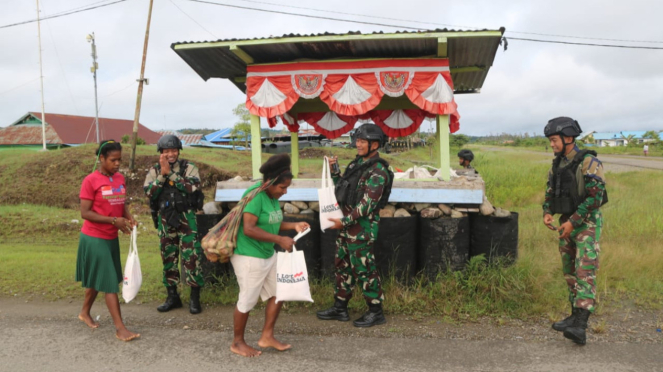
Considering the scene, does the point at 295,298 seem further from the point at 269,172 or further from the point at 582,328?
the point at 582,328

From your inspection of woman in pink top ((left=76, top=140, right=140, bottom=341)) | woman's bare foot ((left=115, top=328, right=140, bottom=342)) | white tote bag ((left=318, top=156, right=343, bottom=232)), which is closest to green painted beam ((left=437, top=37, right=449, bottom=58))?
white tote bag ((left=318, top=156, right=343, bottom=232))

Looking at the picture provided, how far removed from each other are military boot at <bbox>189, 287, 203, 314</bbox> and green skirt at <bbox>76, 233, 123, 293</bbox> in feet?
2.71

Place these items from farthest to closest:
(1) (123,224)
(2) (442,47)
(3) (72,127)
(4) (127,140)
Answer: (3) (72,127)
(4) (127,140)
(2) (442,47)
(1) (123,224)

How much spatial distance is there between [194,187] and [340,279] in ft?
5.76

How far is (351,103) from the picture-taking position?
617 cm

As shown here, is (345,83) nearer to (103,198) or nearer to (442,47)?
(442,47)

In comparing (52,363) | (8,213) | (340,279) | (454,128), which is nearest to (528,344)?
(340,279)

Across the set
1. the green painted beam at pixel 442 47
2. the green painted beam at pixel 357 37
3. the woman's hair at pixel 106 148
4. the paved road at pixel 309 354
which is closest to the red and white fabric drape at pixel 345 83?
the green painted beam at pixel 442 47

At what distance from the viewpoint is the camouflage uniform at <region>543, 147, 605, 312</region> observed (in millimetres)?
3959

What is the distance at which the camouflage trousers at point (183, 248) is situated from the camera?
4957 millimetres

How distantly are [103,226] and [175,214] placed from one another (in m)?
0.72

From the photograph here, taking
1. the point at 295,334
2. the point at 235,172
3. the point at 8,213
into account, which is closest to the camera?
the point at 295,334

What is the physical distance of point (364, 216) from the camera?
443 cm

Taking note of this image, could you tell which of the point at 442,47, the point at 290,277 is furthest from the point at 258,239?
the point at 442,47
